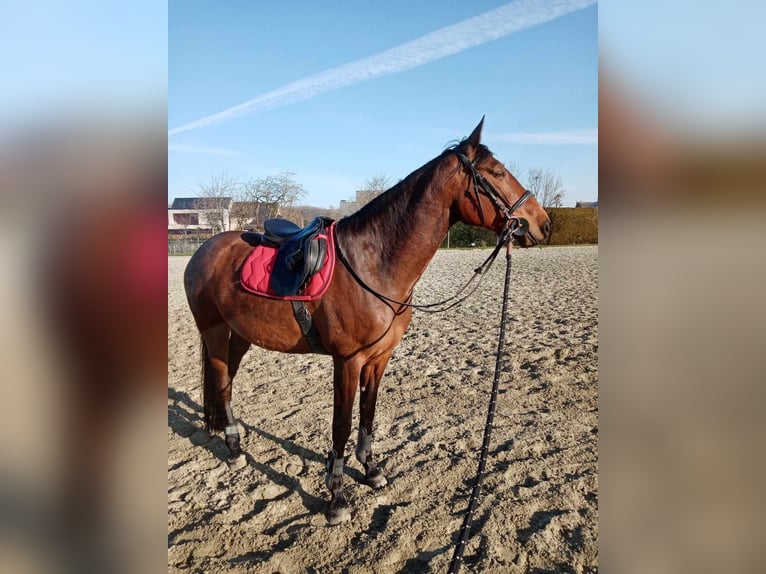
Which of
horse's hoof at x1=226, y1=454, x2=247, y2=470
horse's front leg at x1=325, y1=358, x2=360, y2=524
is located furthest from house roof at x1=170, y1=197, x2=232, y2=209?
A: horse's hoof at x1=226, y1=454, x2=247, y2=470

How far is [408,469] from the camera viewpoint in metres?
3.37

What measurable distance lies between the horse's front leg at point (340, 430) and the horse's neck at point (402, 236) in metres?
0.59

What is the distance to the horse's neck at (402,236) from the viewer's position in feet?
8.95

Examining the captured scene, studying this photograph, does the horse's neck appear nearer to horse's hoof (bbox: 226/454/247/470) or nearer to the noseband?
the noseband

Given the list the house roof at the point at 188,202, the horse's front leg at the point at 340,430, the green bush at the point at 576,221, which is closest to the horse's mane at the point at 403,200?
the green bush at the point at 576,221

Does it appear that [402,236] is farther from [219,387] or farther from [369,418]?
[219,387]

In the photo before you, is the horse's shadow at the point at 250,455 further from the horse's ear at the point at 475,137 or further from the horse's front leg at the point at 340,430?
the horse's ear at the point at 475,137

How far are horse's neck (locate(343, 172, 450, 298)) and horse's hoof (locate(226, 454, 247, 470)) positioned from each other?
6.34 feet
